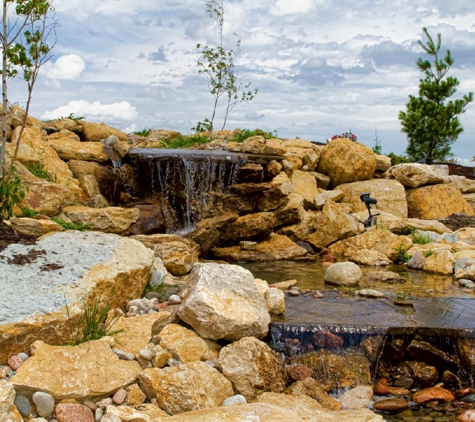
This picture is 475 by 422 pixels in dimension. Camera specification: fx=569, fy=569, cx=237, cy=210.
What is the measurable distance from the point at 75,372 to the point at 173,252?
3.68m

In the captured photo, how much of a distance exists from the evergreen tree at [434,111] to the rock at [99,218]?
1297cm

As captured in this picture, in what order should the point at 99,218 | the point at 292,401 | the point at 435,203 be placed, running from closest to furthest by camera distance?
the point at 292,401 → the point at 99,218 → the point at 435,203

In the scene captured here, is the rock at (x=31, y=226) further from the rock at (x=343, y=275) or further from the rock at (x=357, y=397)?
the rock at (x=357, y=397)

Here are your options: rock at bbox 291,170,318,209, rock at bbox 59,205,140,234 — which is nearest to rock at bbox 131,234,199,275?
rock at bbox 59,205,140,234

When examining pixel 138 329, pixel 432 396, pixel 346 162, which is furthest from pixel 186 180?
pixel 432 396

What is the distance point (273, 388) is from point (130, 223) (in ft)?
15.1

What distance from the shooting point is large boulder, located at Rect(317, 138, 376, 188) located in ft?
44.5

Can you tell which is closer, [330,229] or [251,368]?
[251,368]

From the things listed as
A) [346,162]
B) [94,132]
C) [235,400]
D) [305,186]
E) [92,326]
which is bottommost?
[235,400]

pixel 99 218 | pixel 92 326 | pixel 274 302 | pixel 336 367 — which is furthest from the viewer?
pixel 99 218

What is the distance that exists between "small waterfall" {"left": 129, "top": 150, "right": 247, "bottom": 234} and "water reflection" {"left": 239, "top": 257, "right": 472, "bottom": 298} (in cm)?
181

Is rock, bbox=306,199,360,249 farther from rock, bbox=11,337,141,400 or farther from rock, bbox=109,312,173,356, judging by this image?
rock, bbox=11,337,141,400

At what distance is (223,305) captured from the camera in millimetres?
5082

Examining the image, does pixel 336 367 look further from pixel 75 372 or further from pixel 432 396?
pixel 75 372
